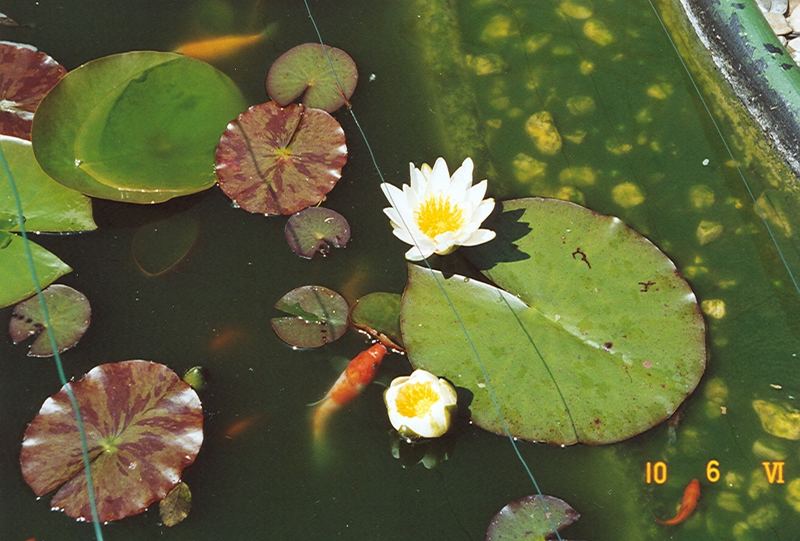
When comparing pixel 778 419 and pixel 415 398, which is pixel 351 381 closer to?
pixel 415 398

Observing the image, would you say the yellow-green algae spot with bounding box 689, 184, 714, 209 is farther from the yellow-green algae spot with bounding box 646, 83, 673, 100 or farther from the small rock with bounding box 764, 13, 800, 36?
the small rock with bounding box 764, 13, 800, 36

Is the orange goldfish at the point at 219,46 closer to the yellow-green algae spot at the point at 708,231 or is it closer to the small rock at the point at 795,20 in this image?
the yellow-green algae spot at the point at 708,231

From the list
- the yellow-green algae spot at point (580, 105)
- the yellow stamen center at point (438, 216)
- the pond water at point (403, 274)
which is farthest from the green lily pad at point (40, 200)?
the yellow-green algae spot at point (580, 105)

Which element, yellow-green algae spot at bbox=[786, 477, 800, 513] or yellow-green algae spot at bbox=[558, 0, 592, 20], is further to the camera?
yellow-green algae spot at bbox=[558, 0, 592, 20]

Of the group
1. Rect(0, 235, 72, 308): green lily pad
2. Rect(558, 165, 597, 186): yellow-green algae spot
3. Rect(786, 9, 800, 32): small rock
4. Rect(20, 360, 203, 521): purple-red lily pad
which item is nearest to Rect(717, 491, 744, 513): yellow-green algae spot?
Rect(558, 165, 597, 186): yellow-green algae spot

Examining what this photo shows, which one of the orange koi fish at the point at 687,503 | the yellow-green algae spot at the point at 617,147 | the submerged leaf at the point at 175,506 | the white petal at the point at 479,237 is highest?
the yellow-green algae spot at the point at 617,147

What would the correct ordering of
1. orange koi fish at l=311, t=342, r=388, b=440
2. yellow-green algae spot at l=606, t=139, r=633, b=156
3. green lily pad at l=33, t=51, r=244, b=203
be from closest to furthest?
1. orange koi fish at l=311, t=342, r=388, b=440
2. green lily pad at l=33, t=51, r=244, b=203
3. yellow-green algae spot at l=606, t=139, r=633, b=156

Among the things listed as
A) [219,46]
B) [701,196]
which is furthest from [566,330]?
[219,46]
